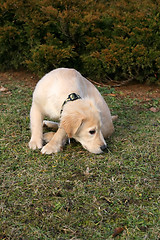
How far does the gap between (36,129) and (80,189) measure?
135 cm

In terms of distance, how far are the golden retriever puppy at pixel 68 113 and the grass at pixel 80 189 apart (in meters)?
0.16

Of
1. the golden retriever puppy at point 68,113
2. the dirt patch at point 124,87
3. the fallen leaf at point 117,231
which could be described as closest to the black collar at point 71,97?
the golden retriever puppy at point 68,113

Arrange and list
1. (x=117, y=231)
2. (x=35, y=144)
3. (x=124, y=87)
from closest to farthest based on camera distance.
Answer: (x=117, y=231) < (x=35, y=144) < (x=124, y=87)

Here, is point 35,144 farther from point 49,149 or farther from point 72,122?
point 72,122

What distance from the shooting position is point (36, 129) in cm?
416

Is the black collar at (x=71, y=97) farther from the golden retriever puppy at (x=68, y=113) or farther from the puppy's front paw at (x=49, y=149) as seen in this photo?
the puppy's front paw at (x=49, y=149)

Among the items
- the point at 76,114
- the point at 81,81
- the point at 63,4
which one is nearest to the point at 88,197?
the point at 76,114

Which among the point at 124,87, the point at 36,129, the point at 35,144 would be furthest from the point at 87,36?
the point at 35,144

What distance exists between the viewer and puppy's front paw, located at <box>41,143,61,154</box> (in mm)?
3850

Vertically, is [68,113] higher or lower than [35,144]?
higher

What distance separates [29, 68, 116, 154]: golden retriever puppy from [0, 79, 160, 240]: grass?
158 mm

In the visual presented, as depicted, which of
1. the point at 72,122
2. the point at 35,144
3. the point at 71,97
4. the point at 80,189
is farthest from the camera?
the point at 35,144

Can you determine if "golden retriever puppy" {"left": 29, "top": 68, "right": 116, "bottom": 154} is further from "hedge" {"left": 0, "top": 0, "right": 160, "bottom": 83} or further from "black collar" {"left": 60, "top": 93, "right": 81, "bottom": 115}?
"hedge" {"left": 0, "top": 0, "right": 160, "bottom": 83}

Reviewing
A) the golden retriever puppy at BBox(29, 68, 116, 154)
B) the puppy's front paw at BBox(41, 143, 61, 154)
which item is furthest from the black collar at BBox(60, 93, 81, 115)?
the puppy's front paw at BBox(41, 143, 61, 154)
